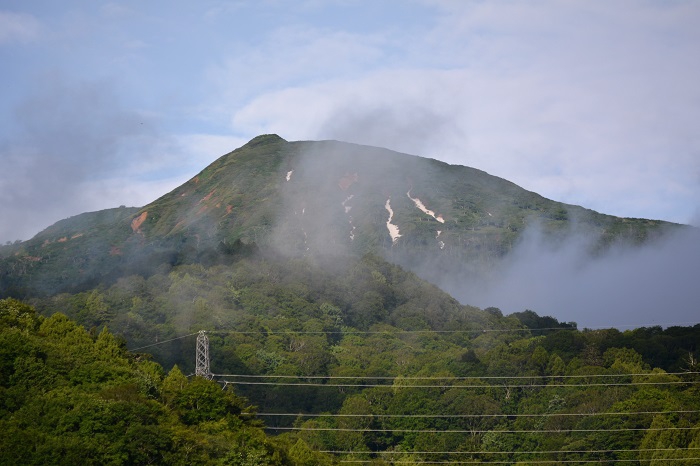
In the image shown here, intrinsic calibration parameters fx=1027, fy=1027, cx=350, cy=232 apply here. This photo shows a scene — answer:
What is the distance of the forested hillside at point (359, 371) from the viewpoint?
61.4 m

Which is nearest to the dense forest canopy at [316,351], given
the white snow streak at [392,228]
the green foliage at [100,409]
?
the green foliage at [100,409]

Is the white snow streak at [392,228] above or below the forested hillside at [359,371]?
above

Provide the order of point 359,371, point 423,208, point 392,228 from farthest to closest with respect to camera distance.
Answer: point 423,208 → point 392,228 → point 359,371

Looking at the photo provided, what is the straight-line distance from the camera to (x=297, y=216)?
18038 cm

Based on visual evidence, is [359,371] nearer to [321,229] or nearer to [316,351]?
[316,351]

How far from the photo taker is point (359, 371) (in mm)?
108875

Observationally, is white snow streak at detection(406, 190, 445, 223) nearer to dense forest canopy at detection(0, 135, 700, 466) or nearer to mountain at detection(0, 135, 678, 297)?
mountain at detection(0, 135, 678, 297)

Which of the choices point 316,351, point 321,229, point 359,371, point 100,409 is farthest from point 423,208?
point 100,409

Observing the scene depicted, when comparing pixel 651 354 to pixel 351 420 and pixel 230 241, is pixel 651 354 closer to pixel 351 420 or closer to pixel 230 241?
pixel 351 420

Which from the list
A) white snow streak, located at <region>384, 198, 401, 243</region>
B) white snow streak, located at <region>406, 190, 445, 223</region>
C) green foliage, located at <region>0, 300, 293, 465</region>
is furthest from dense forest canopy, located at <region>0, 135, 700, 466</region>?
white snow streak, located at <region>384, 198, 401, 243</region>

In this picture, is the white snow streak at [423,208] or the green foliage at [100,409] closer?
the green foliage at [100,409]

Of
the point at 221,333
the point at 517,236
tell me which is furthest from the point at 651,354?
the point at 517,236

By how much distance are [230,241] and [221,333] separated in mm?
60162

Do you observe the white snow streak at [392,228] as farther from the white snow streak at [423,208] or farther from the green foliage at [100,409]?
the green foliage at [100,409]
